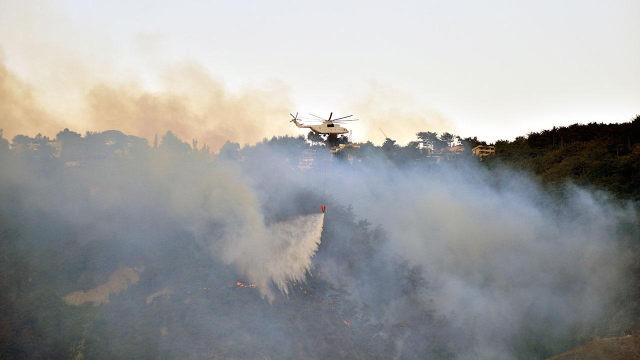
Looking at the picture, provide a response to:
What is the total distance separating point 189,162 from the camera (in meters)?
104

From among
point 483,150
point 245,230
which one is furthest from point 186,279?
point 483,150

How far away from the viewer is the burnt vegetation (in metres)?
65.2

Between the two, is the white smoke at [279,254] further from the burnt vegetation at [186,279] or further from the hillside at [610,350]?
the hillside at [610,350]

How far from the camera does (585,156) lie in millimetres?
109500

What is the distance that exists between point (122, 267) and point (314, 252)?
94.7 ft

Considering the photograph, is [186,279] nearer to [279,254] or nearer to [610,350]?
[279,254]

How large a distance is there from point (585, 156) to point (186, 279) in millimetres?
81513

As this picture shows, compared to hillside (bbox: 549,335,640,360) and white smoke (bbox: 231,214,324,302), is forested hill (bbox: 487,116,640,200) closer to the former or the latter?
hillside (bbox: 549,335,640,360)

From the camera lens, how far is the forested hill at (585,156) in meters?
97.4

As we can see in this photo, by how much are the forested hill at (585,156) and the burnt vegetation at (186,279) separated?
0.52 meters

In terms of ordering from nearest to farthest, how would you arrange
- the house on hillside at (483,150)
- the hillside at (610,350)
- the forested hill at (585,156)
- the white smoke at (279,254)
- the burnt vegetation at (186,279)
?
the hillside at (610,350) → the burnt vegetation at (186,279) → the white smoke at (279,254) → the forested hill at (585,156) → the house on hillside at (483,150)

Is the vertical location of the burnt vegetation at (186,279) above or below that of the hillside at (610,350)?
above

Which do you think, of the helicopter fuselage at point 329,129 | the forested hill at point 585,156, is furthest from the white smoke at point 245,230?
the forested hill at point 585,156

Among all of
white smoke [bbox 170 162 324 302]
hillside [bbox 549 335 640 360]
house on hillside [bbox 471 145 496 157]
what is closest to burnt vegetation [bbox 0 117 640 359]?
white smoke [bbox 170 162 324 302]
